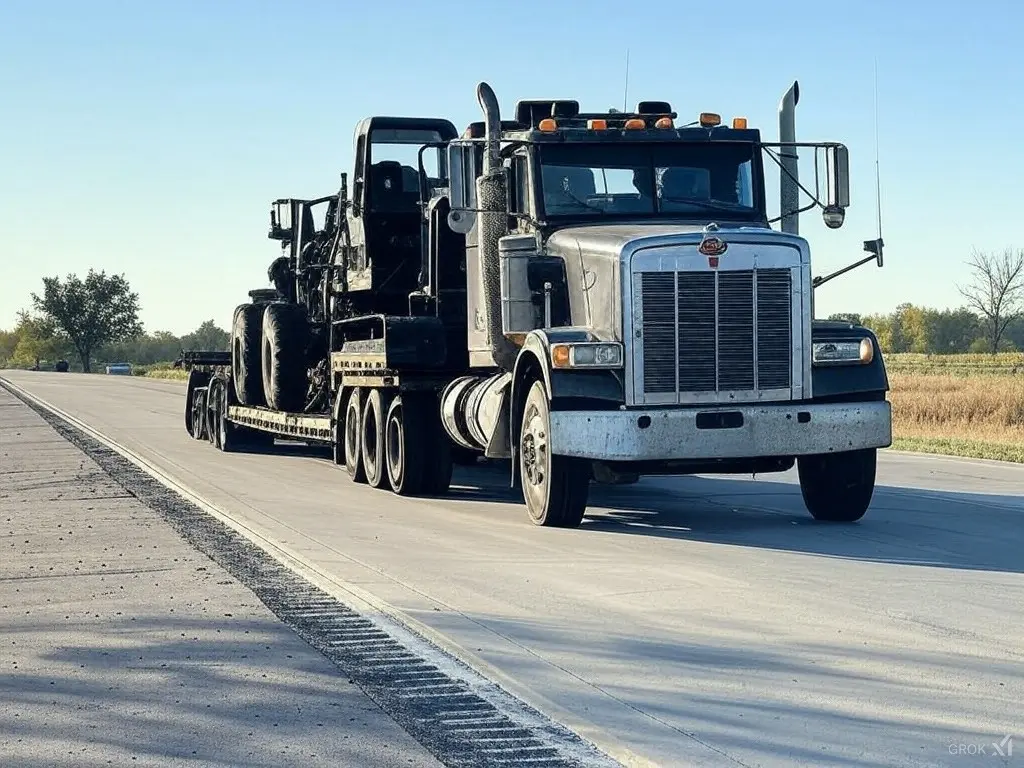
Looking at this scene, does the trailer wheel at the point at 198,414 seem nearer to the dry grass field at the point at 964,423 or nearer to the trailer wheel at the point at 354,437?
the trailer wheel at the point at 354,437

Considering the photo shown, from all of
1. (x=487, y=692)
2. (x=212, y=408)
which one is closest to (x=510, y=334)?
(x=487, y=692)

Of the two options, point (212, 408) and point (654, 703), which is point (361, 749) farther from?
point (212, 408)

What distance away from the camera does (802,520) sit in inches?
518

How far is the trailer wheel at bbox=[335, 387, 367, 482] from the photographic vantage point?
17.2m

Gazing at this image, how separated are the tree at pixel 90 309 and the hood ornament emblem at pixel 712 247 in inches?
5550

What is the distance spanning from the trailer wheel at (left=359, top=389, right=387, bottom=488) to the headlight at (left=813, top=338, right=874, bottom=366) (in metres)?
5.60

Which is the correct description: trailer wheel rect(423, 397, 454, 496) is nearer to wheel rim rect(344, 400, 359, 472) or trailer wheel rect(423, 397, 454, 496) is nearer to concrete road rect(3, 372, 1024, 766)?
concrete road rect(3, 372, 1024, 766)

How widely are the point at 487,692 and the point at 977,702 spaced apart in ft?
6.71

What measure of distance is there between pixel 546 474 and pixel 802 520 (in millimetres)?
2440

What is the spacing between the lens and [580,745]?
5.61m

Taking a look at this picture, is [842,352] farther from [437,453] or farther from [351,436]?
[351,436]

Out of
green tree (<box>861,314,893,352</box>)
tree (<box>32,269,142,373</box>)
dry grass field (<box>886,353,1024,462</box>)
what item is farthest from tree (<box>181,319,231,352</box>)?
dry grass field (<box>886,353,1024,462</box>)

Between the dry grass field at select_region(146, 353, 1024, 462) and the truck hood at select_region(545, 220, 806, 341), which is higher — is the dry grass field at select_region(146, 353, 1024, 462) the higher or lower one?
the lower one

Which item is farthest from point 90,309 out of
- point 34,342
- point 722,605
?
point 722,605
